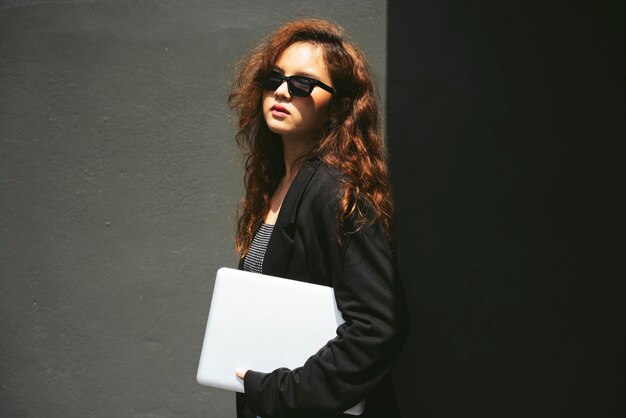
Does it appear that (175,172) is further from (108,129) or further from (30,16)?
(30,16)

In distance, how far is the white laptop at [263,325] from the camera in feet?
5.65

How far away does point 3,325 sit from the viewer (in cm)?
304

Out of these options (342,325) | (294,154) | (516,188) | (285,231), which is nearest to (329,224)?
(285,231)

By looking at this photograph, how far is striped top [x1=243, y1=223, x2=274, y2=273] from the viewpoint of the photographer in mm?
1923

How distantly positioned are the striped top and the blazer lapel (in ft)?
0.26

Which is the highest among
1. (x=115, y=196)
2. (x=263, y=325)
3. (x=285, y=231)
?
(x=285, y=231)

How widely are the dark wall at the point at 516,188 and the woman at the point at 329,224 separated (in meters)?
0.85

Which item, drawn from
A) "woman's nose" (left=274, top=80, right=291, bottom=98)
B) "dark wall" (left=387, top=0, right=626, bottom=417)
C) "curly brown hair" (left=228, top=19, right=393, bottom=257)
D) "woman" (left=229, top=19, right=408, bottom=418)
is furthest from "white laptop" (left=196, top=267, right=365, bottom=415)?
"dark wall" (left=387, top=0, right=626, bottom=417)

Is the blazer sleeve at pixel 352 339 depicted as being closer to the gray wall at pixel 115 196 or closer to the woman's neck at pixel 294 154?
the woman's neck at pixel 294 154

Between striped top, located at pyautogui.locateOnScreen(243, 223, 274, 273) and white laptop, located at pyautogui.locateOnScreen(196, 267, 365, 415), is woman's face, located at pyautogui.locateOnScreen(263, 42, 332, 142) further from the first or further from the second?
white laptop, located at pyautogui.locateOnScreen(196, 267, 365, 415)

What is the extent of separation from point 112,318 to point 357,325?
1752 millimetres

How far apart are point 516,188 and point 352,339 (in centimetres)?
143

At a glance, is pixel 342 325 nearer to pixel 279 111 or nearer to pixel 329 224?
pixel 329 224

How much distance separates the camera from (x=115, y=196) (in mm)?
2947
